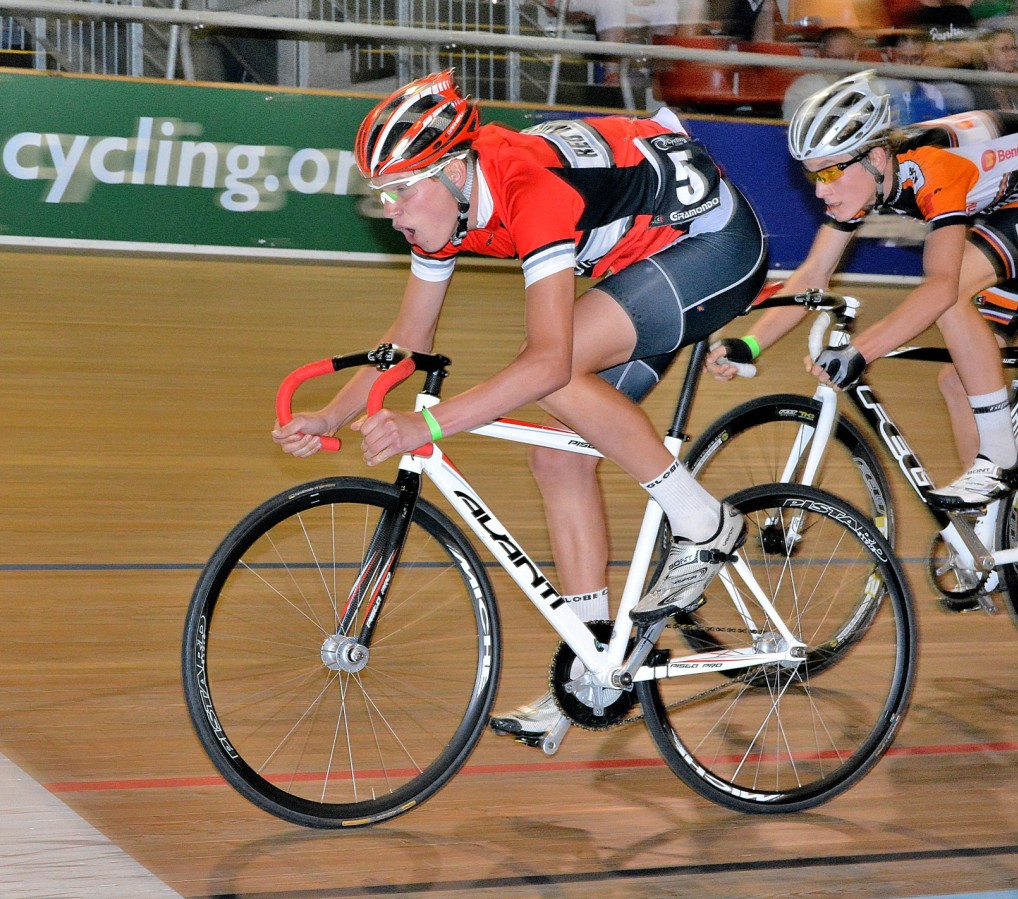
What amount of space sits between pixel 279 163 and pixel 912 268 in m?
4.23

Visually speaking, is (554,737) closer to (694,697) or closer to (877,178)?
(694,697)

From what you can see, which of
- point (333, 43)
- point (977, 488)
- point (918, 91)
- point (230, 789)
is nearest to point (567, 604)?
point (230, 789)

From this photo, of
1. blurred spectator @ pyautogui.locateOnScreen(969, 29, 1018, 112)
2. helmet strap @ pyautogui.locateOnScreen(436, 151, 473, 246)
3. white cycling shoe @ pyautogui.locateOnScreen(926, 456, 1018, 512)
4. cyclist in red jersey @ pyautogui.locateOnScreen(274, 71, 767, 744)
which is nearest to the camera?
cyclist in red jersey @ pyautogui.locateOnScreen(274, 71, 767, 744)

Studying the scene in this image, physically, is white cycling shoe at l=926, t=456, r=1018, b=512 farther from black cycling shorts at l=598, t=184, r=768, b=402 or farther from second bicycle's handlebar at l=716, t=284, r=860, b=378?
black cycling shorts at l=598, t=184, r=768, b=402

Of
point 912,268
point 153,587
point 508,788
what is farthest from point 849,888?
point 912,268

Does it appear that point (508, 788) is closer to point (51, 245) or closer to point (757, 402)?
point (757, 402)

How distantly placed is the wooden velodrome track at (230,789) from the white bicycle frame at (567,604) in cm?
30

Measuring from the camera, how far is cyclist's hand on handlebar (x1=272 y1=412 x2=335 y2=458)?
2.47m

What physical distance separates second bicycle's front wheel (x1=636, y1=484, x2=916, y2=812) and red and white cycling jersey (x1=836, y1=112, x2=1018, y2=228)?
2.86ft

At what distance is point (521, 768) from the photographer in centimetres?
295

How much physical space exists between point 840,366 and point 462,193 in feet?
3.36

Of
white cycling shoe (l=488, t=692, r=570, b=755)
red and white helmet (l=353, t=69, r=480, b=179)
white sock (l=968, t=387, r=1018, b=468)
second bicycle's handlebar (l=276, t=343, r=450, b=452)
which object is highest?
red and white helmet (l=353, t=69, r=480, b=179)

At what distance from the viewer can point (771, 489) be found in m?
2.76

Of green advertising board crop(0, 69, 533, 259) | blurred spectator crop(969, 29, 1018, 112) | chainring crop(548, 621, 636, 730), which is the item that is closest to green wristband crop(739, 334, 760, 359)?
chainring crop(548, 621, 636, 730)
